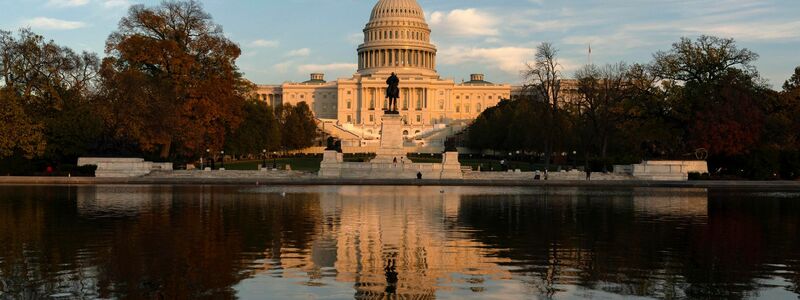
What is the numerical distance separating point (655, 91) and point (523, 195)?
90.2 ft

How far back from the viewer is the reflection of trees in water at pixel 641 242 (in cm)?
1410

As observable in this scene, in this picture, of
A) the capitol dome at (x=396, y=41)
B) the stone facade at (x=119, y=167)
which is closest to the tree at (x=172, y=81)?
the stone facade at (x=119, y=167)

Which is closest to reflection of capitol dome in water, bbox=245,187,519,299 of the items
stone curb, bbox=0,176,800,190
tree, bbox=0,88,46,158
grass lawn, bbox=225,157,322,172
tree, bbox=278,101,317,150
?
stone curb, bbox=0,176,800,190

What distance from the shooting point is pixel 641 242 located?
63.3ft

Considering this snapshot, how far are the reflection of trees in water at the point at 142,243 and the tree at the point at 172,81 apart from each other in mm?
24712

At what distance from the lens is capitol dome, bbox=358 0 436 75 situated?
168 metres

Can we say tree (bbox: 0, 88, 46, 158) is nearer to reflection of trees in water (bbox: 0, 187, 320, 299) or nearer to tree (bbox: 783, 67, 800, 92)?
reflection of trees in water (bbox: 0, 187, 320, 299)

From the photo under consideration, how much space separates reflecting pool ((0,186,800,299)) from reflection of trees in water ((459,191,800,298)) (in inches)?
1.6

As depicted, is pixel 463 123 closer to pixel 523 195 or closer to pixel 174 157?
pixel 174 157

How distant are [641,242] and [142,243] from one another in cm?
1037

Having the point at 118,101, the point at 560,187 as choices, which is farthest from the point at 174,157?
the point at 560,187

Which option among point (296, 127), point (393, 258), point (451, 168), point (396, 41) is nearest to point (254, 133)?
point (451, 168)

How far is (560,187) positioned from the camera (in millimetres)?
47344

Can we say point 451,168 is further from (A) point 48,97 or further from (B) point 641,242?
(B) point 641,242
